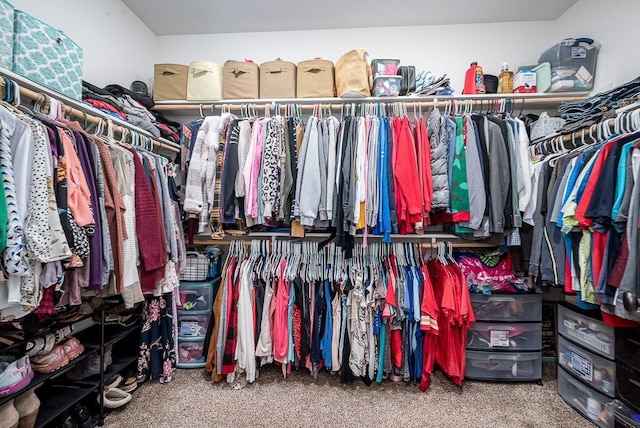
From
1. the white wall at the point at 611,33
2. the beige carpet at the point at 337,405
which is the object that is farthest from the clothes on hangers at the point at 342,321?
the white wall at the point at 611,33

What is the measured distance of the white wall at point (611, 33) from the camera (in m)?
1.69

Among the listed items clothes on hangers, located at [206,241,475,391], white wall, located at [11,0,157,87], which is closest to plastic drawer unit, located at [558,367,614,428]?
clothes on hangers, located at [206,241,475,391]

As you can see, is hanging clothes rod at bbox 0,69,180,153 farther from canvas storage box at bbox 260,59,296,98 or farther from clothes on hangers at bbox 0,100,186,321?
canvas storage box at bbox 260,59,296,98

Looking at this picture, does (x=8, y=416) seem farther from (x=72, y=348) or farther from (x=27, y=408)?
(x=72, y=348)

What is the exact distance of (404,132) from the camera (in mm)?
1766

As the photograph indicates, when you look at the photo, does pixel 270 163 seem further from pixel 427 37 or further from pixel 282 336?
pixel 427 37

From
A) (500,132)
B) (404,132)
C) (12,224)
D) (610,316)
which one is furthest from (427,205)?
(12,224)

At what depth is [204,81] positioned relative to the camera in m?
2.13

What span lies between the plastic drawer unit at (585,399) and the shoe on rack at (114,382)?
285 cm

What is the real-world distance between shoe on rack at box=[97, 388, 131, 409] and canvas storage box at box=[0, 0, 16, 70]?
5.71 feet

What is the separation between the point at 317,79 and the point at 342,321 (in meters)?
1.78

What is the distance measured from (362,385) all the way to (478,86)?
2357mm

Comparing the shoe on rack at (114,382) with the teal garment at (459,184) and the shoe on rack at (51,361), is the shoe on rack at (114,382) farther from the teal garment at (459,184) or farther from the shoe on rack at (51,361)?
the teal garment at (459,184)

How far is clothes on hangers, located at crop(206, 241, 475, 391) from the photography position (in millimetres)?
1820
